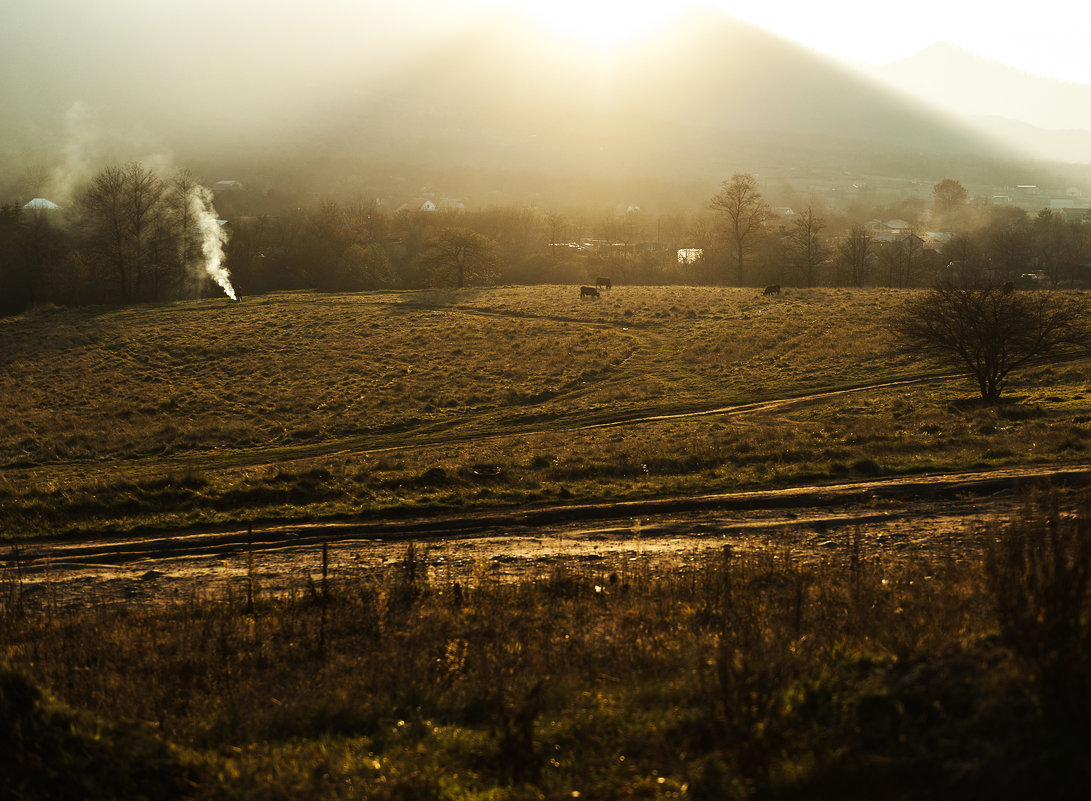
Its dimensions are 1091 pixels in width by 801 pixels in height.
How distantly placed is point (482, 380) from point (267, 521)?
23.7m

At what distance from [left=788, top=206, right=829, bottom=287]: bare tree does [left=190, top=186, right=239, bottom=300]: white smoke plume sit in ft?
195

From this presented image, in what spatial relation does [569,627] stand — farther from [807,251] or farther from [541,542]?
[807,251]

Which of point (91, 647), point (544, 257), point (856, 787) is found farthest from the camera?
point (544, 257)

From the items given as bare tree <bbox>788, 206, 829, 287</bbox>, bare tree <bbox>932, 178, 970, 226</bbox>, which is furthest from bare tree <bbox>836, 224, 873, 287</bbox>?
bare tree <bbox>932, 178, 970, 226</bbox>

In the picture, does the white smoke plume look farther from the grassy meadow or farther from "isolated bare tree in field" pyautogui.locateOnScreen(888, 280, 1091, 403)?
"isolated bare tree in field" pyautogui.locateOnScreen(888, 280, 1091, 403)

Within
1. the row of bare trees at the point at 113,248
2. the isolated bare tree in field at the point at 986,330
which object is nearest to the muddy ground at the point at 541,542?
the isolated bare tree in field at the point at 986,330

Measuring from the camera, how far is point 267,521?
19797mm

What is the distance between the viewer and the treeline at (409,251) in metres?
78.9

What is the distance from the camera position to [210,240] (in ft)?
284

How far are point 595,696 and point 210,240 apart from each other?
8796cm

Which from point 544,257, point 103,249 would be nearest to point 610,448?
point 103,249

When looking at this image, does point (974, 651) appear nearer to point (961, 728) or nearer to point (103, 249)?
point (961, 728)

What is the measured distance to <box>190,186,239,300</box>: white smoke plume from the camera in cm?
8275

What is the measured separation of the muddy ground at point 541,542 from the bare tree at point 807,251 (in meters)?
72.0
